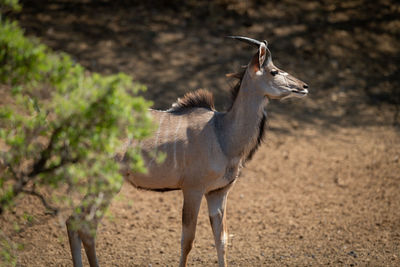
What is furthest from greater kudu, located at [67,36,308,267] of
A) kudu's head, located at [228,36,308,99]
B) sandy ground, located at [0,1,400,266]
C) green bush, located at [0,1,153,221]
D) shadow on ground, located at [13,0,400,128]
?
shadow on ground, located at [13,0,400,128]

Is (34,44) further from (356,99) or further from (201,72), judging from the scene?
(356,99)

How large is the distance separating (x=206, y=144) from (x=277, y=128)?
3508 millimetres

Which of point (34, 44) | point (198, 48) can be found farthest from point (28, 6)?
point (34, 44)

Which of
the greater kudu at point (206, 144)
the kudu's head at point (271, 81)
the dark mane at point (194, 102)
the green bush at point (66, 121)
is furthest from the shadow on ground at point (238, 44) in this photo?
the green bush at point (66, 121)

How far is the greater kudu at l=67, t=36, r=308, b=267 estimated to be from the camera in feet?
13.2

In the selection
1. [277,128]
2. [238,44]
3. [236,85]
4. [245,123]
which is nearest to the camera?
[245,123]

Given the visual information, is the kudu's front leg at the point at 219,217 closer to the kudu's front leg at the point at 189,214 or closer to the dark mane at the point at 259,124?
the kudu's front leg at the point at 189,214

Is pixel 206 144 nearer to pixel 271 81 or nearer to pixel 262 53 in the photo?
pixel 271 81

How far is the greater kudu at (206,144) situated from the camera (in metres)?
4.03

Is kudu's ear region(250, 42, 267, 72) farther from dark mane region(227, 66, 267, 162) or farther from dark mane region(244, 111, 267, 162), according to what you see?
dark mane region(244, 111, 267, 162)

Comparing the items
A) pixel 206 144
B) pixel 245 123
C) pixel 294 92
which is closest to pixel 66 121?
pixel 206 144

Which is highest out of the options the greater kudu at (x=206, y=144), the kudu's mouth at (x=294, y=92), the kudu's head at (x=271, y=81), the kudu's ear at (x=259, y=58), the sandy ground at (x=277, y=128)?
the kudu's ear at (x=259, y=58)

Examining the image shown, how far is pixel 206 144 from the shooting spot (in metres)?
4.08

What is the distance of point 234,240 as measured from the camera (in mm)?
5055
